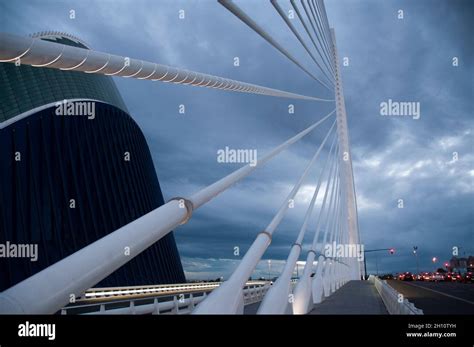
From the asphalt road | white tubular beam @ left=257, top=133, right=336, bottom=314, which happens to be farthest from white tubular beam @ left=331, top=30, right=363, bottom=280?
white tubular beam @ left=257, top=133, right=336, bottom=314

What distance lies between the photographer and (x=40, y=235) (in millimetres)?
29844

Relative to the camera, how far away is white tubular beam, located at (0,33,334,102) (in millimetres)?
3264

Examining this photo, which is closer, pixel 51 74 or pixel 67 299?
pixel 67 299

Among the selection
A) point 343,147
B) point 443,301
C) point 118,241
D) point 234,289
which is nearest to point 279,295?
point 234,289

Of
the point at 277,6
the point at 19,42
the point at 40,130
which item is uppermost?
the point at 40,130

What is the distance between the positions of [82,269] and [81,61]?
208 centimetres

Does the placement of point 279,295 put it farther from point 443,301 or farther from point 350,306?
point 443,301

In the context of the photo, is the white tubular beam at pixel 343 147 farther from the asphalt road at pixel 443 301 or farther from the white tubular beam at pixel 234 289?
the white tubular beam at pixel 234 289

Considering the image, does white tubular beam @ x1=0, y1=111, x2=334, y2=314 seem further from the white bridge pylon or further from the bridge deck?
the bridge deck

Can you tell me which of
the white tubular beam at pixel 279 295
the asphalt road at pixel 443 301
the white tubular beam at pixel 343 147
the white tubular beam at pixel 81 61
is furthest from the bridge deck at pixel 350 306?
the white tubular beam at pixel 343 147

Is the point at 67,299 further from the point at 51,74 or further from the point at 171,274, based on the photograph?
the point at 171,274
